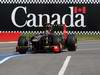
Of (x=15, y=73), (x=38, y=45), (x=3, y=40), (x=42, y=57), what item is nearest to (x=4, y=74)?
(x=15, y=73)

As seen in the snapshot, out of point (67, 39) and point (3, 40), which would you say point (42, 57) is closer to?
point (67, 39)

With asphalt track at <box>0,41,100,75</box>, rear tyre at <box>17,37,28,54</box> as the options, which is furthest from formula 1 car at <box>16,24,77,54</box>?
asphalt track at <box>0,41,100,75</box>

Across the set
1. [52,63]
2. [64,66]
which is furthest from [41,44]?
[64,66]

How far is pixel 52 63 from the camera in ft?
59.6

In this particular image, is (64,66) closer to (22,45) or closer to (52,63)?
(52,63)

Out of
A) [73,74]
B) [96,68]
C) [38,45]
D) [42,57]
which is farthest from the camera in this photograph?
[38,45]

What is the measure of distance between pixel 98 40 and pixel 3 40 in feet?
14.7

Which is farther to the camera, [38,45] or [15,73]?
[38,45]

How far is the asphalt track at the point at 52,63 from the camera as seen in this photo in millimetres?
16172

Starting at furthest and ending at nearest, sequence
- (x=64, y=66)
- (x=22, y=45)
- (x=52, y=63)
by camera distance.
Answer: (x=22, y=45), (x=52, y=63), (x=64, y=66)

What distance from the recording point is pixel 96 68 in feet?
55.0

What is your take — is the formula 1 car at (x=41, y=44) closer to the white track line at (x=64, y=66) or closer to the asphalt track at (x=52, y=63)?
the asphalt track at (x=52, y=63)

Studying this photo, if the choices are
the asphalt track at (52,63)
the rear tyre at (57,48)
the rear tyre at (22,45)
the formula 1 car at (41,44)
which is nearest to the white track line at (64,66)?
the asphalt track at (52,63)

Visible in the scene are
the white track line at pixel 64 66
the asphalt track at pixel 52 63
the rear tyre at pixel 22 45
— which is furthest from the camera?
the rear tyre at pixel 22 45
